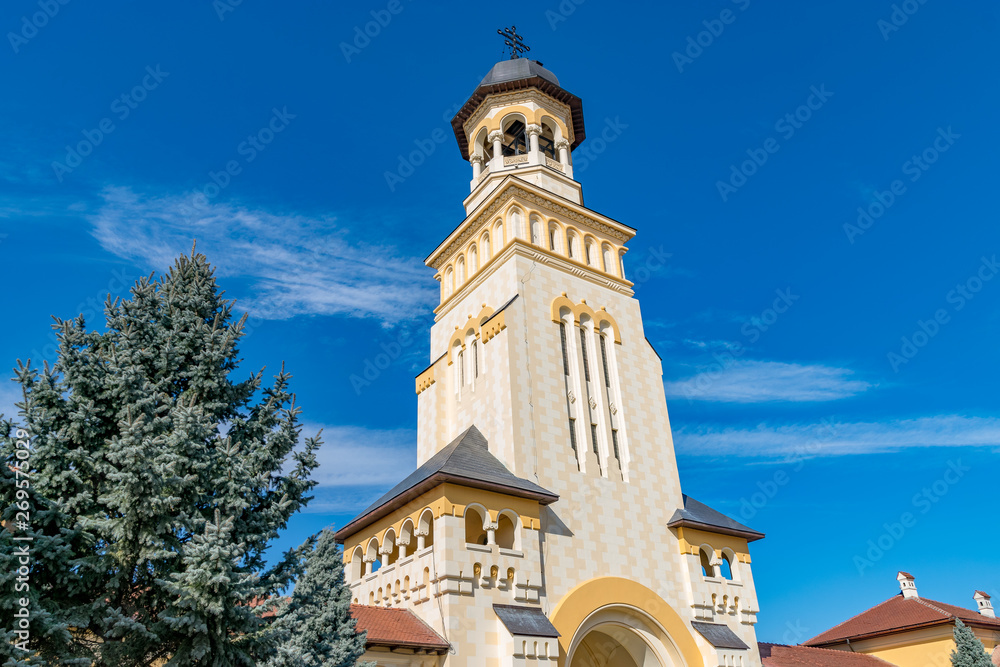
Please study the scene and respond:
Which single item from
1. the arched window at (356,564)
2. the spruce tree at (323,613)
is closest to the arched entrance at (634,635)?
the arched window at (356,564)

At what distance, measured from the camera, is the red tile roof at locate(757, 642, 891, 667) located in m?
25.0

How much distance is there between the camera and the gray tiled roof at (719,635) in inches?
826

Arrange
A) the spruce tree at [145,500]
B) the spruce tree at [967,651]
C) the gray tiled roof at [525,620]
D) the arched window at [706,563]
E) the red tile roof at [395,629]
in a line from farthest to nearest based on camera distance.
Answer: the spruce tree at [967,651]
the arched window at [706,563]
the gray tiled roof at [525,620]
the red tile roof at [395,629]
the spruce tree at [145,500]

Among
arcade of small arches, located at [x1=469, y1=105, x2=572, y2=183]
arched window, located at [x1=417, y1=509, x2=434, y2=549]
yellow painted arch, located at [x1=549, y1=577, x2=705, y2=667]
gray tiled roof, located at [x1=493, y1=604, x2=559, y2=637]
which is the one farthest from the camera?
arcade of small arches, located at [x1=469, y1=105, x2=572, y2=183]

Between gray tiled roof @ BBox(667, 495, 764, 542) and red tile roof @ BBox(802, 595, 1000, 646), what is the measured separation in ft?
41.7

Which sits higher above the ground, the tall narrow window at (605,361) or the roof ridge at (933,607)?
the tall narrow window at (605,361)

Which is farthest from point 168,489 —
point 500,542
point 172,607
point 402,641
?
point 500,542

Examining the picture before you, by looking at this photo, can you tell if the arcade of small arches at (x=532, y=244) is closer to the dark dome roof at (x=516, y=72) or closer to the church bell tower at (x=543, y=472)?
the church bell tower at (x=543, y=472)

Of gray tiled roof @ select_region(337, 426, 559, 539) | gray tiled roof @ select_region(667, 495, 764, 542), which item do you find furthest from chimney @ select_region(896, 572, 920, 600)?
gray tiled roof @ select_region(337, 426, 559, 539)

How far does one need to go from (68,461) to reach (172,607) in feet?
9.55

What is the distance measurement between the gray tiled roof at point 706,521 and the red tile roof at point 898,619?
12.7m

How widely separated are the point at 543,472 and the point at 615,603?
4.26m

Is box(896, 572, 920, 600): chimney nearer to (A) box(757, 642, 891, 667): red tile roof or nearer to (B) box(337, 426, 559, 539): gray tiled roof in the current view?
(A) box(757, 642, 891, 667): red tile roof

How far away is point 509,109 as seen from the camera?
2947 centimetres
